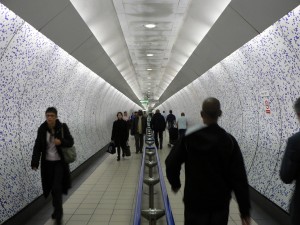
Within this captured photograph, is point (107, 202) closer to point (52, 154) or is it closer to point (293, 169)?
point (52, 154)

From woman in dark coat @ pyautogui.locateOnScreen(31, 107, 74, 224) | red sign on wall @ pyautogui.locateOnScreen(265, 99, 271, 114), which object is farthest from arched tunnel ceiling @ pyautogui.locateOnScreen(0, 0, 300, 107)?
woman in dark coat @ pyautogui.locateOnScreen(31, 107, 74, 224)

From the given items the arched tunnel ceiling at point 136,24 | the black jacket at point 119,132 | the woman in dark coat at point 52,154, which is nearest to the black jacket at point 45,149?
the woman in dark coat at point 52,154

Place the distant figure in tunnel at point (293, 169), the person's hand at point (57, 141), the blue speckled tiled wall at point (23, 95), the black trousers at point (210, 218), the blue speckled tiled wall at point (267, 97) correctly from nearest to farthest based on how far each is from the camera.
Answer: the distant figure in tunnel at point (293, 169) < the black trousers at point (210, 218) < the blue speckled tiled wall at point (23, 95) < the blue speckled tiled wall at point (267, 97) < the person's hand at point (57, 141)

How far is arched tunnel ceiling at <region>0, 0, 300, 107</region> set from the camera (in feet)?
15.0

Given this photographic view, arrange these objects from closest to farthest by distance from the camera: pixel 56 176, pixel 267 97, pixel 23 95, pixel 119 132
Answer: pixel 56 176
pixel 23 95
pixel 267 97
pixel 119 132

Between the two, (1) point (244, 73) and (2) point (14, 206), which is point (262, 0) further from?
(2) point (14, 206)

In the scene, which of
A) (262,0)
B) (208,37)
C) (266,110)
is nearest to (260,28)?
(262,0)

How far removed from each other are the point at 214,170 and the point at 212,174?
37 millimetres

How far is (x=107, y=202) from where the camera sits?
611 centimetres

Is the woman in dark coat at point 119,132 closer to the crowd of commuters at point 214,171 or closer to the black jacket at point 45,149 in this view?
the black jacket at point 45,149

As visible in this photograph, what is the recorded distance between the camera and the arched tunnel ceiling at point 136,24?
15.0ft

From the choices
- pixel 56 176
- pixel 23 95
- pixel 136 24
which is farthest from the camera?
pixel 136 24

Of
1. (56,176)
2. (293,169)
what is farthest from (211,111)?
(56,176)

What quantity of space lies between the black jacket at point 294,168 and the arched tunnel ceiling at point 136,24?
2.15 m
